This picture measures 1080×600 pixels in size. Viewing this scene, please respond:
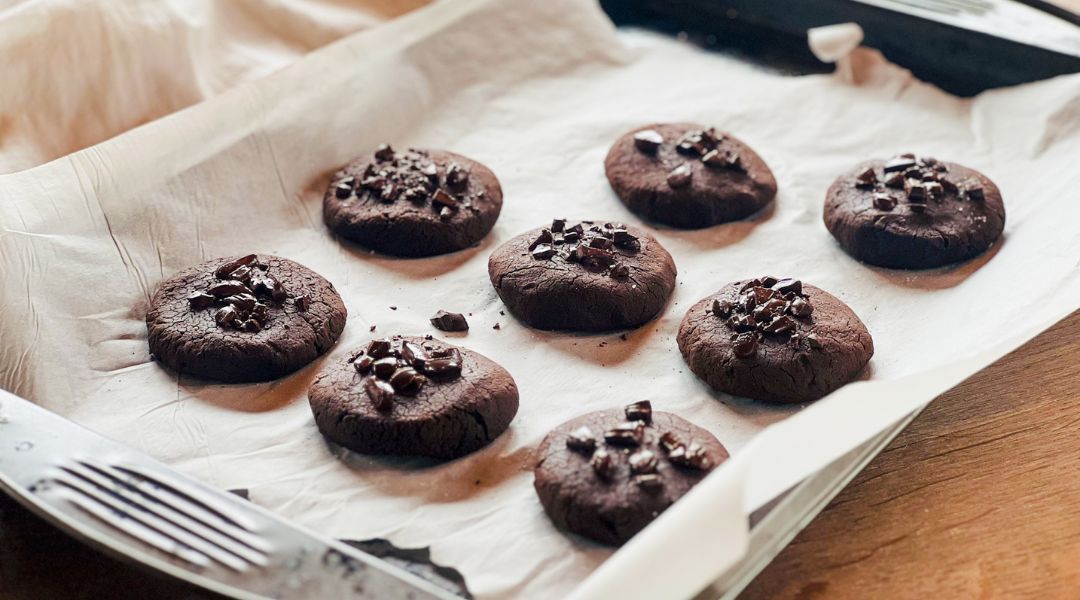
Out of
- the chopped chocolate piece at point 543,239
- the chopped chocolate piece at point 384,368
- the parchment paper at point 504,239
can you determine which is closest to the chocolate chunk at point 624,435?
the parchment paper at point 504,239

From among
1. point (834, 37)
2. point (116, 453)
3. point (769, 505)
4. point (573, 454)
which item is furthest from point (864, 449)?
point (834, 37)

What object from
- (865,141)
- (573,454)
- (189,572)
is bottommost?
(865,141)

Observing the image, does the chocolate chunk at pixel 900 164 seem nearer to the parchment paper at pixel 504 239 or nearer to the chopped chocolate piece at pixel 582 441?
the parchment paper at pixel 504 239

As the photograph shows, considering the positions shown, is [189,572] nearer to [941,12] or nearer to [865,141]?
[865,141]

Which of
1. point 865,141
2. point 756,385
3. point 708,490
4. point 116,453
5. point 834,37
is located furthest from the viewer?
point 834,37

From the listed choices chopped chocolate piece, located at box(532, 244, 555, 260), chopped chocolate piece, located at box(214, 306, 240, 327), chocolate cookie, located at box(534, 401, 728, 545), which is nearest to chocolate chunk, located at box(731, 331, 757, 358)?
chocolate cookie, located at box(534, 401, 728, 545)

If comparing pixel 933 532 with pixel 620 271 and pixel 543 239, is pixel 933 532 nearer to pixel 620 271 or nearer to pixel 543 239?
pixel 620 271

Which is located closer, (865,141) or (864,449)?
(864,449)
